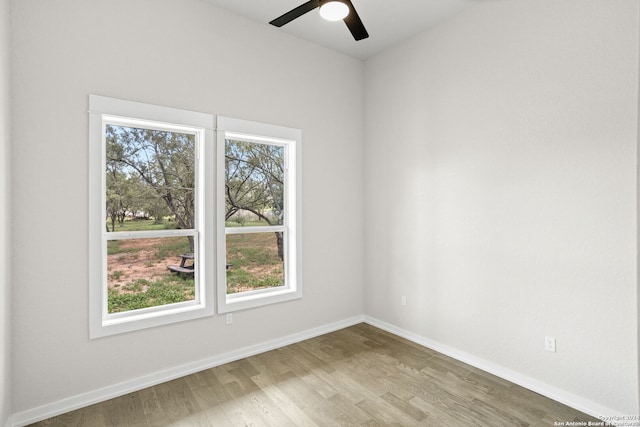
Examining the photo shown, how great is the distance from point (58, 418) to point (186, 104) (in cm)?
242

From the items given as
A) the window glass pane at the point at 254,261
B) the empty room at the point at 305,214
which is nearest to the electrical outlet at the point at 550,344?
the empty room at the point at 305,214

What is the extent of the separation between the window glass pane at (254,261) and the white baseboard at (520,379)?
149 centimetres

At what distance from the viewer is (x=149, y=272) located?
2754mm

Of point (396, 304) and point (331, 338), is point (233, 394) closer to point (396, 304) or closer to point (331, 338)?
point (331, 338)

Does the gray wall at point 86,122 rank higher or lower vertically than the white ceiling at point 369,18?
lower

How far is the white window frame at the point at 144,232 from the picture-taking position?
2.38 meters

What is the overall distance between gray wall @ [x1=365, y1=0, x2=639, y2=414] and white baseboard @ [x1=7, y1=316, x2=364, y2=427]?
1.33 metres

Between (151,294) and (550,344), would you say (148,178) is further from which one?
(550,344)

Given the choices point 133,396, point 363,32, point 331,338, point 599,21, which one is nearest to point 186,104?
point 363,32

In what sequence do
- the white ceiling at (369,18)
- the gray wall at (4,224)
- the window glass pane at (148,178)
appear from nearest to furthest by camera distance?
the gray wall at (4,224) → the window glass pane at (148,178) → the white ceiling at (369,18)

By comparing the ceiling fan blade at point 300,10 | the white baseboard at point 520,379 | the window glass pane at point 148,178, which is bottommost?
the white baseboard at point 520,379

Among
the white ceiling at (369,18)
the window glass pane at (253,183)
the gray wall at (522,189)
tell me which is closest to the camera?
the gray wall at (522,189)

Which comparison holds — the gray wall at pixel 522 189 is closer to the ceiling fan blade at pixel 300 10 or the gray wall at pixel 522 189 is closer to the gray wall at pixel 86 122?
the gray wall at pixel 86 122

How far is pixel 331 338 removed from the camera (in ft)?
11.6
